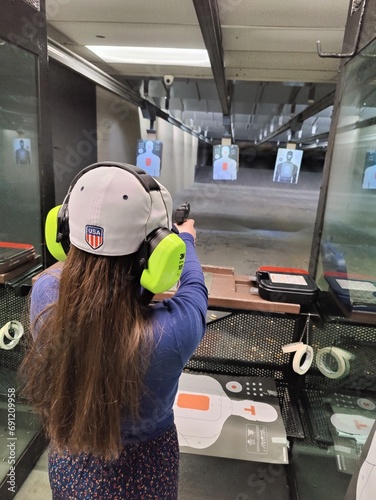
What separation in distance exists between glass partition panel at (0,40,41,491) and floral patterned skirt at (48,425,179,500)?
2.49 feet

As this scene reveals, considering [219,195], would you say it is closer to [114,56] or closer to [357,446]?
[114,56]

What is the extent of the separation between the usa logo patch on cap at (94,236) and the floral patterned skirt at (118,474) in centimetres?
50

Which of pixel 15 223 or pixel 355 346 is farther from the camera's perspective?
pixel 15 223

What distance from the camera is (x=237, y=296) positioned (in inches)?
50.6

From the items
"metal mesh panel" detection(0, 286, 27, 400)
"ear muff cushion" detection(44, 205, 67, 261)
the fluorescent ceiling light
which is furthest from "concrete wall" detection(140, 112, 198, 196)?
"ear muff cushion" detection(44, 205, 67, 261)

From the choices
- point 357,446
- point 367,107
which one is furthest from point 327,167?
point 357,446

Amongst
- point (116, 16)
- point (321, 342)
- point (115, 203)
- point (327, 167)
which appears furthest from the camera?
point (116, 16)

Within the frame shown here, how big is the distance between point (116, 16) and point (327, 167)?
177 centimetres

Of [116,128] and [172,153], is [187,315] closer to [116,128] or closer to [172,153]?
[116,128]

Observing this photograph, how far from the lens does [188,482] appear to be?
1606 millimetres

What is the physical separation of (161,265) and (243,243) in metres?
5.03

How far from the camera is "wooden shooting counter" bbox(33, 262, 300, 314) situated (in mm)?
1221

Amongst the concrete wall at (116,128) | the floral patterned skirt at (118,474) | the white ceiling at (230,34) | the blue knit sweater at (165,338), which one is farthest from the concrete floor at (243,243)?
the white ceiling at (230,34)

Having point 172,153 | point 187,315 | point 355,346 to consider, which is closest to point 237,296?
point 355,346
